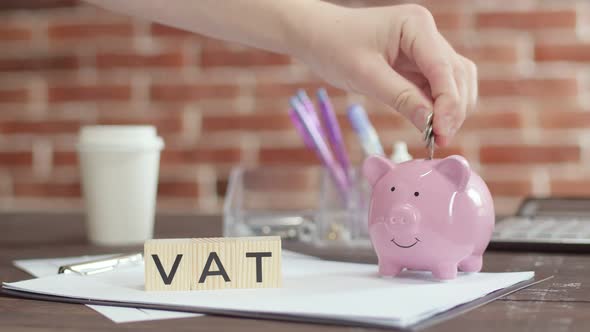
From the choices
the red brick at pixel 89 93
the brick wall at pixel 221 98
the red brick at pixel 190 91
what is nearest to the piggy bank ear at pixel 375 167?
the brick wall at pixel 221 98

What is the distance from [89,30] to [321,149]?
130cm

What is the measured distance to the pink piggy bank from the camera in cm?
75

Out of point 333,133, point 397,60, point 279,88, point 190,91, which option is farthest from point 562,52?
point 397,60

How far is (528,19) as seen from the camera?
212cm

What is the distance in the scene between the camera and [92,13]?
2.30 metres

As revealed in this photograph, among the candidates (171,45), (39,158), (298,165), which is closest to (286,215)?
(298,165)

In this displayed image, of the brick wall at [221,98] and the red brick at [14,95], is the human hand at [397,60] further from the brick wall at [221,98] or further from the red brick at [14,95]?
the red brick at [14,95]

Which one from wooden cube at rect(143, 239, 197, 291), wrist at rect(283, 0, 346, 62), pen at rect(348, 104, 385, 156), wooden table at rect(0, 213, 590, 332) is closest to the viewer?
wooden table at rect(0, 213, 590, 332)

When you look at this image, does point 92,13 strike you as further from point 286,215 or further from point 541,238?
point 541,238

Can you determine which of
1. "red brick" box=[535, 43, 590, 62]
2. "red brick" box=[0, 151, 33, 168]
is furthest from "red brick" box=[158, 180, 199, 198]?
"red brick" box=[535, 43, 590, 62]

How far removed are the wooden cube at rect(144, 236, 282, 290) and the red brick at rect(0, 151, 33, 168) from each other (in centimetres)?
176

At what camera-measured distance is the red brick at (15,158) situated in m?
2.38

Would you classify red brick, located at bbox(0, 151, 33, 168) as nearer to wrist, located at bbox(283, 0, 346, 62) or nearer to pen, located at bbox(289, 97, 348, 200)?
pen, located at bbox(289, 97, 348, 200)

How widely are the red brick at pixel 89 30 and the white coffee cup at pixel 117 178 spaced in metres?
1.16
